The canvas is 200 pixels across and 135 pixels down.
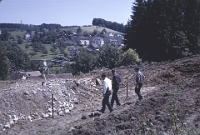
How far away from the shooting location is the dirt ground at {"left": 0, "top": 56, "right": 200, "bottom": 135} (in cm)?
904

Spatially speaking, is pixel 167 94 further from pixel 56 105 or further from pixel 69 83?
pixel 69 83

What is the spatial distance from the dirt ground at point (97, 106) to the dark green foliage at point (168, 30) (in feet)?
35.0

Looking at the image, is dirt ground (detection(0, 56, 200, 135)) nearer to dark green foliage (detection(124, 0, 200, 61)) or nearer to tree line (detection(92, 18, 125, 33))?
dark green foliage (detection(124, 0, 200, 61))

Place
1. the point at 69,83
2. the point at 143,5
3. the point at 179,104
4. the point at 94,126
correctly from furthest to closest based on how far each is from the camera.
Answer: the point at 143,5, the point at 69,83, the point at 179,104, the point at 94,126

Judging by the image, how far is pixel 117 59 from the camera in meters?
40.0

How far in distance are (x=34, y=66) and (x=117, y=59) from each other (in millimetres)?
29031

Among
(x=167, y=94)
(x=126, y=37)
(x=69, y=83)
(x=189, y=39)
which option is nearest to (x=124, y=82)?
(x=69, y=83)

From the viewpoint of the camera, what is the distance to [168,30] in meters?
30.8

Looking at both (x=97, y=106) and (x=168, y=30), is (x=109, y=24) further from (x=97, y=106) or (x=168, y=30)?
(x=97, y=106)

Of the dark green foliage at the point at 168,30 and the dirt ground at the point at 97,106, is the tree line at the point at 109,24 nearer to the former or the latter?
the dark green foliage at the point at 168,30

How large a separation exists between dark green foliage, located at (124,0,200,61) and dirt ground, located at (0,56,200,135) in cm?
A: 1068

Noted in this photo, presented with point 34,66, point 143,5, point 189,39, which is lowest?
point 34,66

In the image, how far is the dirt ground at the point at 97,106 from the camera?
9.04 metres

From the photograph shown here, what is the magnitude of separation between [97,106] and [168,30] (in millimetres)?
18193
